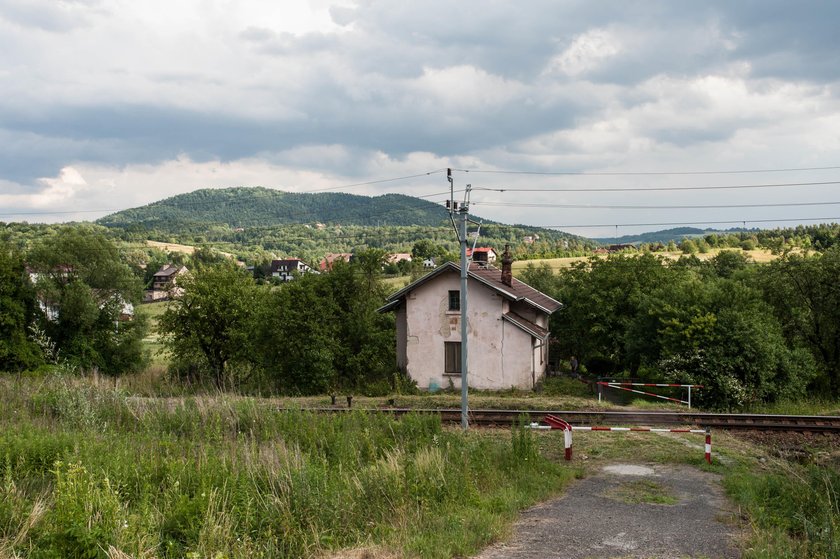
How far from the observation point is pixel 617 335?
4269cm

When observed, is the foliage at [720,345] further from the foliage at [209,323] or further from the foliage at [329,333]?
the foliage at [209,323]

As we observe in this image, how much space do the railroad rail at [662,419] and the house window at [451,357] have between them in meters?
11.9

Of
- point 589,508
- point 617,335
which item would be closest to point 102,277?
point 617,335

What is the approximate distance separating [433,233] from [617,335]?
11515cm

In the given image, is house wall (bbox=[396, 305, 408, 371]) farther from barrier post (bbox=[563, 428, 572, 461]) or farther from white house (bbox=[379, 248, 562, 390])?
barrier post (bbox=[563, 428, 572, 461])

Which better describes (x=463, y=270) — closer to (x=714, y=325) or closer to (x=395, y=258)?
(x=714, y=325)

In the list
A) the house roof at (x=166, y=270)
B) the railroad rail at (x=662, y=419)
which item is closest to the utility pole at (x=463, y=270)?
the railroad rail at (x=662, y=419)

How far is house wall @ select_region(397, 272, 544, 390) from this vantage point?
113 feet

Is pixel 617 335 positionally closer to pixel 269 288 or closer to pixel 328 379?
pixel 328 379

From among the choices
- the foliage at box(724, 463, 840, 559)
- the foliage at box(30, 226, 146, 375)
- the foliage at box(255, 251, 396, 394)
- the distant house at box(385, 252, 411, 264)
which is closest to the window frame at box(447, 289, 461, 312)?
the foliage at box(255, 251, 396, 394)

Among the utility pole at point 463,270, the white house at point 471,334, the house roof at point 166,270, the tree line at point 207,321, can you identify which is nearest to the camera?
the utility pole at point 463,270

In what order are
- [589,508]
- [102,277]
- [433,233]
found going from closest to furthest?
[589,508], [102,277], [433,233]

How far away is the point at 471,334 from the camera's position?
3503 cm

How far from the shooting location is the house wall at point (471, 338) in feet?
113
